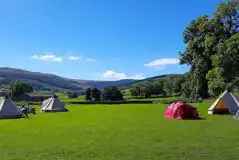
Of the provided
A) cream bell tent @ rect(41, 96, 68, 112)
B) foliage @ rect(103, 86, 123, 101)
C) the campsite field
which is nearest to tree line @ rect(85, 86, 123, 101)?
foliage @ rect(103, 86, 123, 101)

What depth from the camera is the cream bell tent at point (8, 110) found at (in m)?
36.5

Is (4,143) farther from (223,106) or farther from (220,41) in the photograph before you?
(220,41)

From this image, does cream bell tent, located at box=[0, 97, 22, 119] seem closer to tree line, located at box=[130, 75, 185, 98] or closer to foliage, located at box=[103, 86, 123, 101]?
foliage, located at box=[103, 86, 123, 101]

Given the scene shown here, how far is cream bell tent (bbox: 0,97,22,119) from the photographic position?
36.5 meters

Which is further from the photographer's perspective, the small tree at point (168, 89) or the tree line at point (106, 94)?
the small tree at point (168, 89)

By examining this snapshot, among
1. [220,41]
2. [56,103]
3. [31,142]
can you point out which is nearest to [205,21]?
[220,41]

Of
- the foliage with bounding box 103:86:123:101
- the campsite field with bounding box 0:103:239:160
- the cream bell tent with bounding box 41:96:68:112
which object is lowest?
the campsite field with bounding box 0:103:239:160

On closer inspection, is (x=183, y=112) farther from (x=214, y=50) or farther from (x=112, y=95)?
(x=112, y=95)

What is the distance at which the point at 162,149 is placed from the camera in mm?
15195

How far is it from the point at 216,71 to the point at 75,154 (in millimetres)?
39594

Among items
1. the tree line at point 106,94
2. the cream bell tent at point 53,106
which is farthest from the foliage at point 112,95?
the cream bell tent at point 53,106

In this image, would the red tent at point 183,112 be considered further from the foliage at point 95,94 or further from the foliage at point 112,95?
the foliage at point 95,94

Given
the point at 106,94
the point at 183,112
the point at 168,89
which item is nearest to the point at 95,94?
the point at 106,94

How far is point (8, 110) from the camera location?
1455 inches
